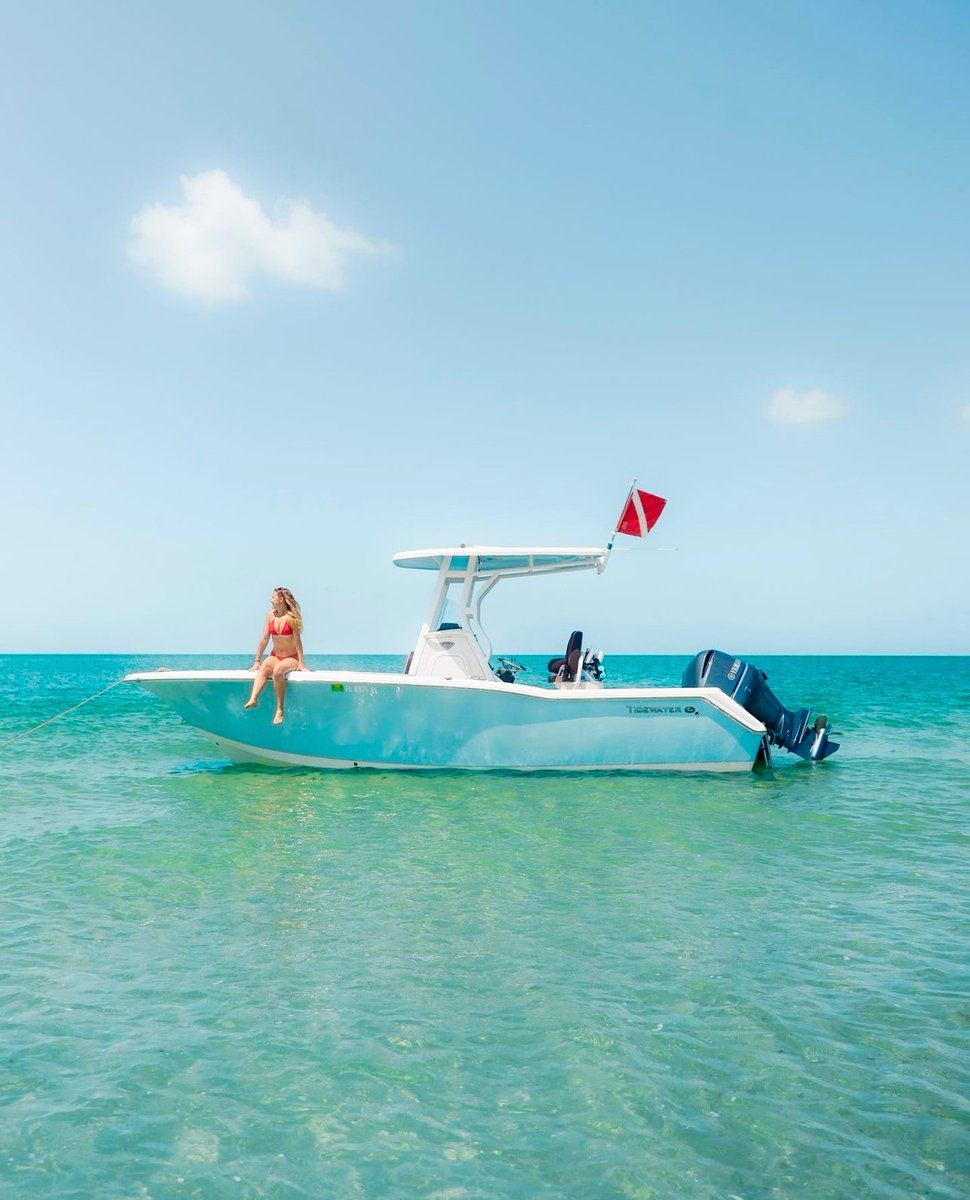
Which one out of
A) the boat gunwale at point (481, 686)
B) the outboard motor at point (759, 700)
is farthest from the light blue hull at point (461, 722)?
the outboard motor at point (759, 700)

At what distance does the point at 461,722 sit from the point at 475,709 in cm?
24

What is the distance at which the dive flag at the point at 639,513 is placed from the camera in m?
11.7

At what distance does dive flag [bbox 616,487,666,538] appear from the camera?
38.5ft

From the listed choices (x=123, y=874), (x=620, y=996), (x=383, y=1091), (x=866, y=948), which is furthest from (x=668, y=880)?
(x=123, y=874)

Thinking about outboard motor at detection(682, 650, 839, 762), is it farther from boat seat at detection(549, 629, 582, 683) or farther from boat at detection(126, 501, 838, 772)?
boat seat at detection(549, 629, 582, 683)

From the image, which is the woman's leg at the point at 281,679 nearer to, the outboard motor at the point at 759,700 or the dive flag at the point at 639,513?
the dive flag at the point at 639,513

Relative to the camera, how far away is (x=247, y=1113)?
3451 mm

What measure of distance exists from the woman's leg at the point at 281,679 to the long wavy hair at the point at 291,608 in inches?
19.4

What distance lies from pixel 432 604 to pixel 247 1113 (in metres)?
8.97

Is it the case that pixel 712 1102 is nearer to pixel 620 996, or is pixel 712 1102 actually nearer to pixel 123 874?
pixel 620 996

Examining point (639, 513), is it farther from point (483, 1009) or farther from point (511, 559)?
point (483, 1009)

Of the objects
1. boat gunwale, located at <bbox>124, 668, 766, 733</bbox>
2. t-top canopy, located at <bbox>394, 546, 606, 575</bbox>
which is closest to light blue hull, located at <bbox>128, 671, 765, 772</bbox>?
boat gunwale, located at <bbox>124, 668, 766, 733</bbox>

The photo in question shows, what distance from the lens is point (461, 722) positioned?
1116 centimetres

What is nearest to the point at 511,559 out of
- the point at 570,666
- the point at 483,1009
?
the point at 570,666
